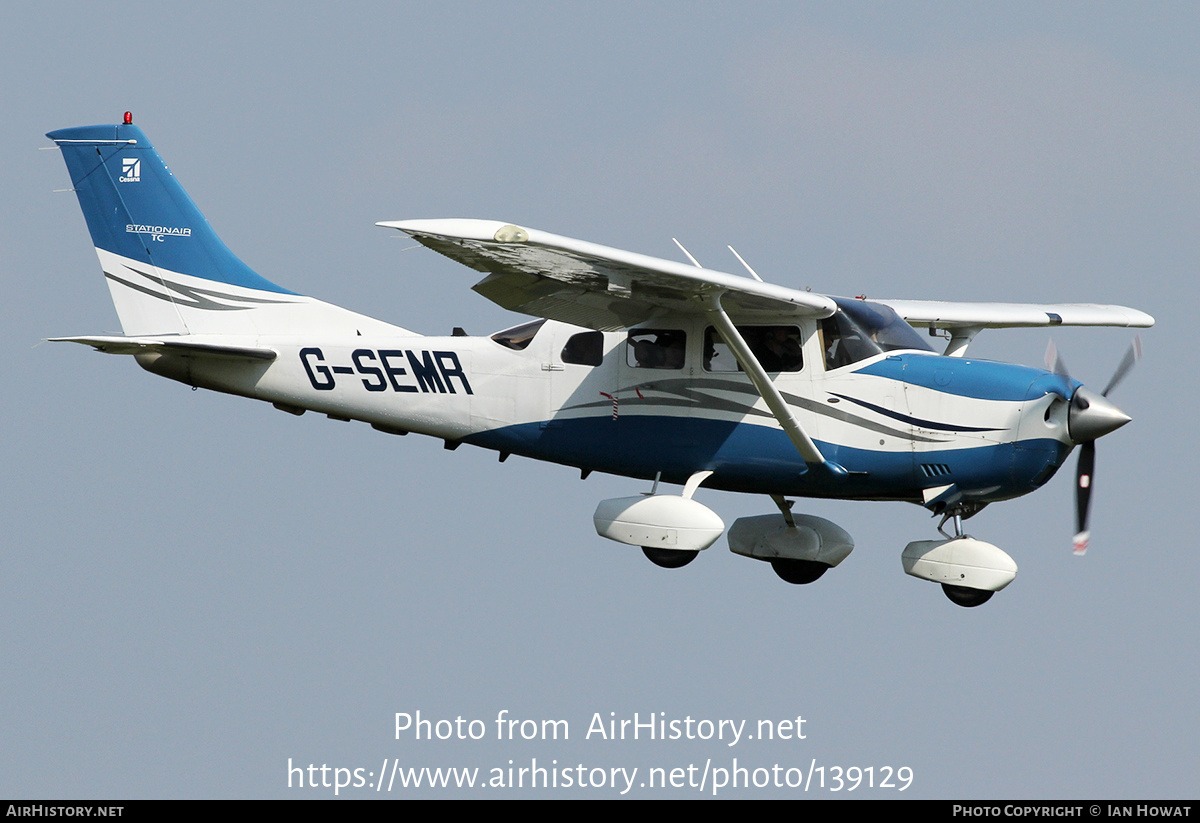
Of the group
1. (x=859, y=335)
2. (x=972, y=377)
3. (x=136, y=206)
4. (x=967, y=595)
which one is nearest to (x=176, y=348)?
(x=136, y=206)

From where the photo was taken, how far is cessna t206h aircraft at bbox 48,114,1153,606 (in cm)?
1422

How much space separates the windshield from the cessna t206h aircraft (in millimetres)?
21

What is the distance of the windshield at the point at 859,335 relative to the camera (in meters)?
14.7

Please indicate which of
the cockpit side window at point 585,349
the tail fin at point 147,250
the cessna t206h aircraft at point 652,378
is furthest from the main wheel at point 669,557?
the tail fin at point 147,250

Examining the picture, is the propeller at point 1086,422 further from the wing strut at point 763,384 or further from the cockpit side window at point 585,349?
the cockpit side window at point 585,349

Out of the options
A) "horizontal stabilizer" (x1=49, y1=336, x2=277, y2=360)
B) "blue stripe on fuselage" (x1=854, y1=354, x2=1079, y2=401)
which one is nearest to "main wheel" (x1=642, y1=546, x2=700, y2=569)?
"blue stripe on fuselage" (x1=854, y1=354, x2=1079, y2=401)

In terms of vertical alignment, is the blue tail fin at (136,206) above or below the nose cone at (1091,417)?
above

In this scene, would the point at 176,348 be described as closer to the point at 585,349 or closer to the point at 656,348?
the point at 585,349

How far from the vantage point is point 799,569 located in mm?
16172

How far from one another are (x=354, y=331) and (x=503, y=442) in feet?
6.46

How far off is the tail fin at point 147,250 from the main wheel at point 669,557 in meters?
4.56

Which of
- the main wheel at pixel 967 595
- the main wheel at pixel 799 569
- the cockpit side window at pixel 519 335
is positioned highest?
the cockpit side window at pixel 519 335

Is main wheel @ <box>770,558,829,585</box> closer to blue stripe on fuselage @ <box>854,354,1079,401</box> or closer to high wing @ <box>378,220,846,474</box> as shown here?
high wing @ <box>378,220,846,474</box>

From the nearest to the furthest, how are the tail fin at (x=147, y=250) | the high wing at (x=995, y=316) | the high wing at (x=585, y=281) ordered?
1. the high wing at (x=585, y=281)
2. the tail fin at (x=147, y=250)
3. the high wing at (x=995, y=316)
